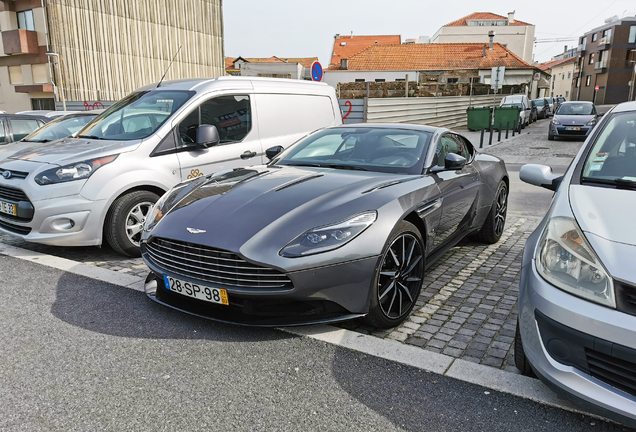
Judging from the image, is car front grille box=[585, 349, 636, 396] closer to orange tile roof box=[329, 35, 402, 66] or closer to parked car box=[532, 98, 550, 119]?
parked car box=[532, 98, 550, 119]

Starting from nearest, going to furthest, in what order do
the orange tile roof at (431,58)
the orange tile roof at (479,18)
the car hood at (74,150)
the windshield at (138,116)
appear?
the car hood at (74,150) → the windshield at (138,116) → the orange tile roof at (431,58) → the orange tile roof at (479,18)

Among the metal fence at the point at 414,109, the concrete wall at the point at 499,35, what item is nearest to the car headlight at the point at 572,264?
the metal fence at the point at 414,109

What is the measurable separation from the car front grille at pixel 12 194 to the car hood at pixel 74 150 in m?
0.37

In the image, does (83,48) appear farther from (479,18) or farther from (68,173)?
(479,18)

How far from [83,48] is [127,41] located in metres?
3.29

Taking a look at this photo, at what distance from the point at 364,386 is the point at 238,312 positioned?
94cm

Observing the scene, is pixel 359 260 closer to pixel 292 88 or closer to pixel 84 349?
pixel 84 349

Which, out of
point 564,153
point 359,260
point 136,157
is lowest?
point 564,153

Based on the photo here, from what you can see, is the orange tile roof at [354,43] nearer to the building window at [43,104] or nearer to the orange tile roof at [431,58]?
the orange tile roof at [431,58]

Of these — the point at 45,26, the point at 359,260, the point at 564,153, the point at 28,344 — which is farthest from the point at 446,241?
the point at 45,26

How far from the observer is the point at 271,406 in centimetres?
256

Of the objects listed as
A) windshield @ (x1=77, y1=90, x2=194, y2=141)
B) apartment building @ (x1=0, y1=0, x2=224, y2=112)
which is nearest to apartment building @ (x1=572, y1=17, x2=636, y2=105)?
apartment building @ (x1=0, y1=0, x2=224, y2=112)

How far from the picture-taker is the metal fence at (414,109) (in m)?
16.9

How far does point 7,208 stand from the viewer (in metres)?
5.01
